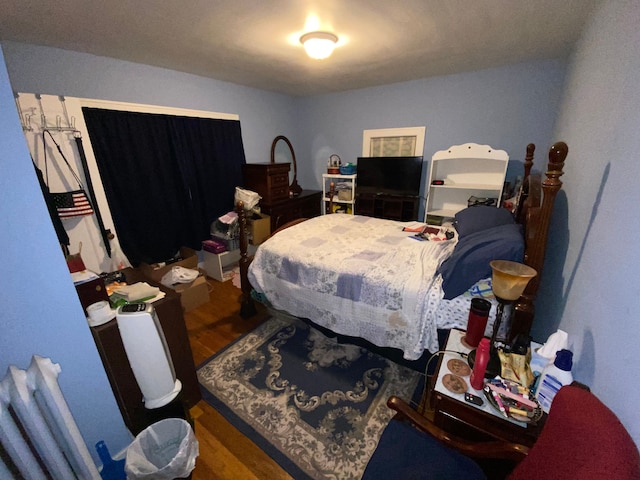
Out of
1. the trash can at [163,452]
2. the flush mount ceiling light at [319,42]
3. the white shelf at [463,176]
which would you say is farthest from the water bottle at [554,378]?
the white shelf at [463,176]

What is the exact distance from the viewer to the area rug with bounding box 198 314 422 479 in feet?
4.74

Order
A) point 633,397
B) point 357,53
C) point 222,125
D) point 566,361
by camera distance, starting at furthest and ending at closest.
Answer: point 222,125 < point 357,53 < point 566,361 < point 633,397

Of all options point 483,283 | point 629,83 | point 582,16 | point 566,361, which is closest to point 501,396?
point 566,361

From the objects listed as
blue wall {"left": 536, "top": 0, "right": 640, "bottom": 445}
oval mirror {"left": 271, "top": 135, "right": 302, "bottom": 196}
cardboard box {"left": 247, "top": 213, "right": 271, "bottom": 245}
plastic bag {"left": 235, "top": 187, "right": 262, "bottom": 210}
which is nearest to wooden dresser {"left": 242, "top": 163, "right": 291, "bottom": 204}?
plastic bag {"left": 235, "top": 187, "right": 262, "bottom": 210}

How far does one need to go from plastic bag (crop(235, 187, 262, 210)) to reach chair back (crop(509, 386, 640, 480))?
11.2 feet

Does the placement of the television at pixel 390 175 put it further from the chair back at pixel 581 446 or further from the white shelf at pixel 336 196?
the chair back at pixel 581 446

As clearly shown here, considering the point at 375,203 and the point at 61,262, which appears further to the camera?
the point at 375,203

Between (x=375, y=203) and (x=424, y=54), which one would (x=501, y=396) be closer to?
(x=424, y=54)

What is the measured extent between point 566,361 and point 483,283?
0.78 m

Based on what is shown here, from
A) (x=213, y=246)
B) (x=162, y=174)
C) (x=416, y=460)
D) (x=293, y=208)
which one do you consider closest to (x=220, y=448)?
(x=416, y=460)

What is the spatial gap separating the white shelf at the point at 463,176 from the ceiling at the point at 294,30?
964 millimetres

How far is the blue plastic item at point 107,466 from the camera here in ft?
3.96

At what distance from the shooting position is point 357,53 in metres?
2.51

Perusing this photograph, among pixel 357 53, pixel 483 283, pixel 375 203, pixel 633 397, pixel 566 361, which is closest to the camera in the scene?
pixel 633 397
